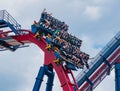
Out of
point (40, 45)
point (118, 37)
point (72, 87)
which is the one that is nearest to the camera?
point (72, 87)

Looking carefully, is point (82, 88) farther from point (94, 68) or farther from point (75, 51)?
point (75, 51)

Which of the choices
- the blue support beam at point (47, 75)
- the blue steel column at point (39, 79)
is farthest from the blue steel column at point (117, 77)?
the blue steel column at point (39, 79)

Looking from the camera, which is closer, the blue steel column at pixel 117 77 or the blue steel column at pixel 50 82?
the blue steel column at pixel 50 82

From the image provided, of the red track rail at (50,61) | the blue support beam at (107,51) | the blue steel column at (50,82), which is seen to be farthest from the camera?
the blue support beam at (107,51)

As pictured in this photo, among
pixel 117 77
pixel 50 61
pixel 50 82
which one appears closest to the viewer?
pixel 50 61

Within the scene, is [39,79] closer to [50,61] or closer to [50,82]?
[50,82]

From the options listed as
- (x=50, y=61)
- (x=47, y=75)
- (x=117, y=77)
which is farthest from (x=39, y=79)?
(x=117, y=77)

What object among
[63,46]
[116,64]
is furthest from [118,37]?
[63,46]

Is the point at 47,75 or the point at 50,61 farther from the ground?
the point at 50,61

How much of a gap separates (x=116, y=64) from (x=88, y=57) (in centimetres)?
259

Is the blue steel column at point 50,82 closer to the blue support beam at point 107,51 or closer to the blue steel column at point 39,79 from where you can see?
the blue steel column at point 39,79

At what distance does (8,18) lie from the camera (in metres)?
39.1

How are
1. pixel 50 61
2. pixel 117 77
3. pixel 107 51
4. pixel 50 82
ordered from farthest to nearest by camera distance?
pixel 107 51, pixel 117 77, pixel 50 82, pixel 50 61

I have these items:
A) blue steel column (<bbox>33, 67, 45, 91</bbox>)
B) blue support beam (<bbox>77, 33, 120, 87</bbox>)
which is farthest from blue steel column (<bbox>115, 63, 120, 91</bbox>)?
blue steel column (<bbox>33, 67, 45, 91</bbox>)
